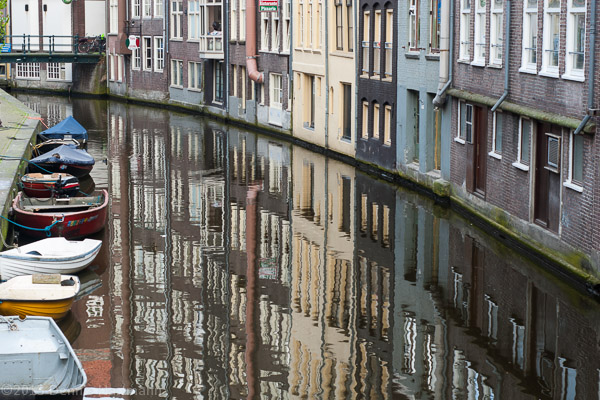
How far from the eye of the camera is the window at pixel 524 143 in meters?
23.7

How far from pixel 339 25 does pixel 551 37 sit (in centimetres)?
1961

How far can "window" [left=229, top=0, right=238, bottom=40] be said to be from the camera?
183 ft

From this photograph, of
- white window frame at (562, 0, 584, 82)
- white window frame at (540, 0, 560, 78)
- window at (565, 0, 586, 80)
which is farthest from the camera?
white window frame at (540, 0, 560, 78)

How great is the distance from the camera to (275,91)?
164 feet

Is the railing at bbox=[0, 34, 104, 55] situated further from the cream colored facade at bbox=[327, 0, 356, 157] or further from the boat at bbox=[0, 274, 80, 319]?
the boat at bbox=[0, 274, 80, 319]

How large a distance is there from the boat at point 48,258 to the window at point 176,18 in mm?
45480

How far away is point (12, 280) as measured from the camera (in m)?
18.5

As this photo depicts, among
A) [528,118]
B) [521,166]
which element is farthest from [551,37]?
[521,166]

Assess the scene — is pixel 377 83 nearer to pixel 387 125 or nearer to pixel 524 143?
pixel 387 125

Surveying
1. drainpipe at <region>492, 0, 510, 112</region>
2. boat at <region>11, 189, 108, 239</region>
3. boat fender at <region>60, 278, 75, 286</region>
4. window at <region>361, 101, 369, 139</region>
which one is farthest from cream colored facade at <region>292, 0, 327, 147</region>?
boat fender at <region>60, 278, 75, 286</region>

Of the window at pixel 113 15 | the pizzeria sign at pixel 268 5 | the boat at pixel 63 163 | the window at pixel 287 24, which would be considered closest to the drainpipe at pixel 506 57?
the boat at pixel 63 163

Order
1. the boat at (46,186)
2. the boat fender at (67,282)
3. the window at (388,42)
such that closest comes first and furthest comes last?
the boat fender at (67,282)
the boat at (46,186)
the window at (388,42)

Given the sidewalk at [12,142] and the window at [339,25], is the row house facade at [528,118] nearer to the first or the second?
the sidewalk at [12,142]

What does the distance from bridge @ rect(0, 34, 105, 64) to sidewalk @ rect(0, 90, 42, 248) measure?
1668 centimetres
